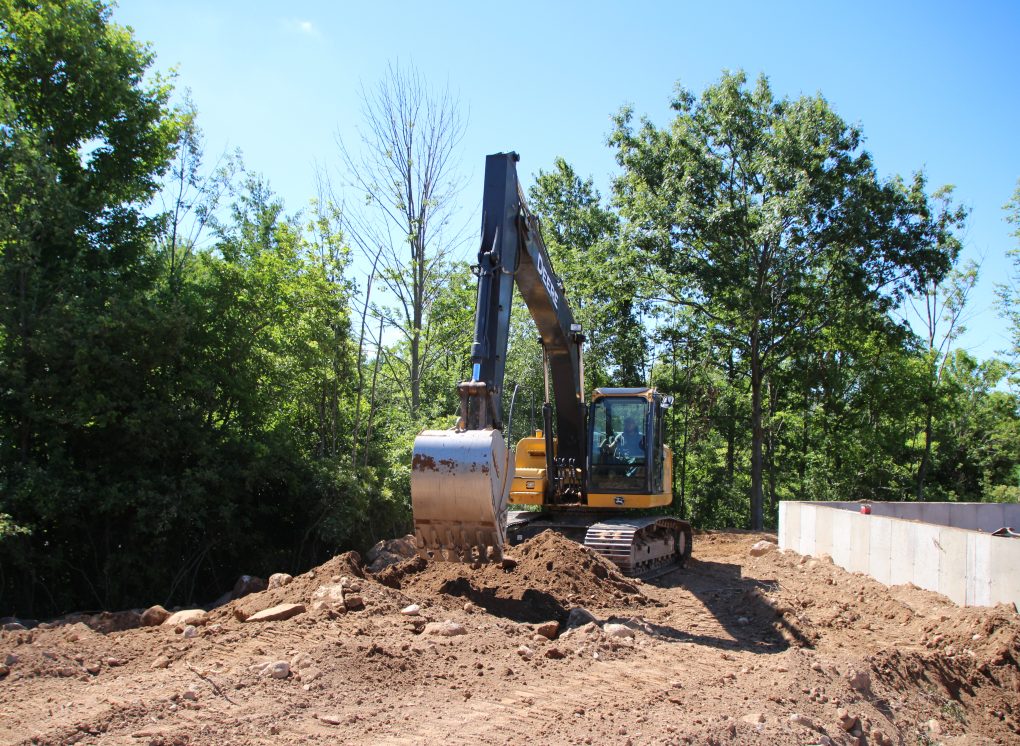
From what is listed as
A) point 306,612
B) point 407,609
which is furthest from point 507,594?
point 306,612

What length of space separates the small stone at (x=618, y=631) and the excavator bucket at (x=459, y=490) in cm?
125

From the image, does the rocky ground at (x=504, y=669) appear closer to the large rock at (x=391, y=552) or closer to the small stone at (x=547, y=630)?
the small stone at (x=547, y=630)

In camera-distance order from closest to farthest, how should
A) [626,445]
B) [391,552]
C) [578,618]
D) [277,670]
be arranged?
[277,670] → [578,618] → [391,552] → [626,445]

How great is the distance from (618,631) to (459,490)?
1.94m

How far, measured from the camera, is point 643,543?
38.2 feet

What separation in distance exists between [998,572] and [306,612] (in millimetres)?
7187

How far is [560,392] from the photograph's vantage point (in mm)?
12445

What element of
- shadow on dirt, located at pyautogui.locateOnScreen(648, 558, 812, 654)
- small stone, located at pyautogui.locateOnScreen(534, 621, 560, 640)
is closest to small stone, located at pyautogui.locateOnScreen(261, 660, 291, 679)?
small stone, located at pyautogui.locateOnScreen(534, 621, 560, 640)

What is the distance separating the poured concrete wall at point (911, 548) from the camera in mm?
8570

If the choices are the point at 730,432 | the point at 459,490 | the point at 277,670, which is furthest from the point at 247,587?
the point at 730,432

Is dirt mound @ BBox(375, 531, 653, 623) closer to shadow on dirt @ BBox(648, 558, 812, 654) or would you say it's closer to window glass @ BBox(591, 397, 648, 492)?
shadow on dirt @ BBox(648, 558, 812, 654)

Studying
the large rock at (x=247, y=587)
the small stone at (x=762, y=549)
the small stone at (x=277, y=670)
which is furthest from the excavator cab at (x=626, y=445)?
the small stone at (x=277, y=670)

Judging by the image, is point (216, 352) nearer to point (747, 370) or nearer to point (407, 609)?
point (407, 609)

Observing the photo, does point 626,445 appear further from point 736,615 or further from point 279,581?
point 279,581
